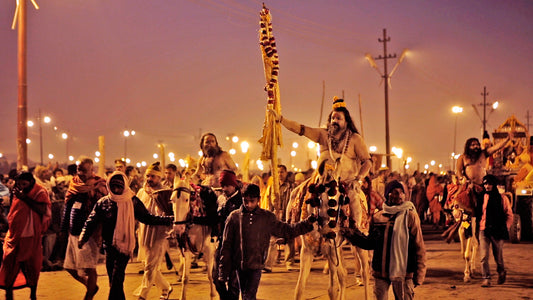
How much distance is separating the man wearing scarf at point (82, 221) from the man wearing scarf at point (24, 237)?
584 millimetres

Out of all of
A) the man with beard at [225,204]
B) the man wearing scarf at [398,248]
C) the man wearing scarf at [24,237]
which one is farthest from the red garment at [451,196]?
the man wearing scarf at [24,237]

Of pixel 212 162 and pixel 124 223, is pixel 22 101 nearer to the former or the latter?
pixel 212 162

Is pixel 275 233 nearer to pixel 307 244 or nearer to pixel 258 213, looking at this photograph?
pixel 258 213

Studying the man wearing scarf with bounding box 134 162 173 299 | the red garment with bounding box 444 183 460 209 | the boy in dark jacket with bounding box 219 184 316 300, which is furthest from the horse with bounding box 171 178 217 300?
the red garment with bounding box 444 183 460 209

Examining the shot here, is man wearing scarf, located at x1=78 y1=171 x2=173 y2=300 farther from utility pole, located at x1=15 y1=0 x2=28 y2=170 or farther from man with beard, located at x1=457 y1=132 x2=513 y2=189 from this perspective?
utility pole, located at x1=15 y1=0 x2=28 y2=170

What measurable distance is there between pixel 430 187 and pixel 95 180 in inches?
624

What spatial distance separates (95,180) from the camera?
9844 mm

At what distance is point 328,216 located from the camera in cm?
843

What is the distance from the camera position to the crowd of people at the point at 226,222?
7465 millimetres

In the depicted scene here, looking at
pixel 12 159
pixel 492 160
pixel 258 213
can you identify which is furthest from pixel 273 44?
pixel 12 159

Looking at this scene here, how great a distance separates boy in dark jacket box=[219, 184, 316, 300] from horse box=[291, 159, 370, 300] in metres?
→ 1.10

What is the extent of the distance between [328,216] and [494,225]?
466 centimetres

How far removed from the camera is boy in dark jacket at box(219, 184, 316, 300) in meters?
7.42

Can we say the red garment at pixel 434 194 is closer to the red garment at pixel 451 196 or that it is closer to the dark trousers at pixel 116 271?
the red garment at pixel 451 196
